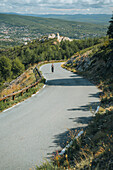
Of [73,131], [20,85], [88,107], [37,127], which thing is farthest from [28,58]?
[73,131]

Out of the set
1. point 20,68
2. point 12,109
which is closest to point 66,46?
point 20,68

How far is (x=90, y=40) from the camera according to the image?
142 meters

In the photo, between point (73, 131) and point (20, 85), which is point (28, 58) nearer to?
point (20, 85)

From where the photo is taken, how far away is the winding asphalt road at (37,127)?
258 inches

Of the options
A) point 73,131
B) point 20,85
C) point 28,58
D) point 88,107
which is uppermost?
point 73,131

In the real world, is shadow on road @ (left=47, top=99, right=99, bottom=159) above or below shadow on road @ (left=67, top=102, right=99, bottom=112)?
above

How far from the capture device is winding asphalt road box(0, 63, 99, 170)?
655 centimetres

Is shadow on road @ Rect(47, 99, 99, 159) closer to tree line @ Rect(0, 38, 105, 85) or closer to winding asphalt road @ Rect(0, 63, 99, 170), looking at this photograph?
winding asphalt road @ Rect(0, 63, 99, 170)

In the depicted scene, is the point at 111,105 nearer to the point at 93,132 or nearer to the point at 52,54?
the point at 93,132

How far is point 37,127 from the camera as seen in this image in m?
9.22

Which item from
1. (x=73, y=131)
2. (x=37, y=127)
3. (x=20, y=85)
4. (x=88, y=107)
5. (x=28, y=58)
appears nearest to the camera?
(x=73, y=131)

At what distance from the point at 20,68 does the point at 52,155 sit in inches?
3481

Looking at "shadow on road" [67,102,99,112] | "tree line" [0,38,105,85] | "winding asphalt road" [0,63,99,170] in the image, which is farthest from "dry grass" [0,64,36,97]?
"tree line" [0,38,105,85]

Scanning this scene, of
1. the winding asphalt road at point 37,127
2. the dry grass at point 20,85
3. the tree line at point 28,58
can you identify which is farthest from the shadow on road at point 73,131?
the tree line at point 28,58
